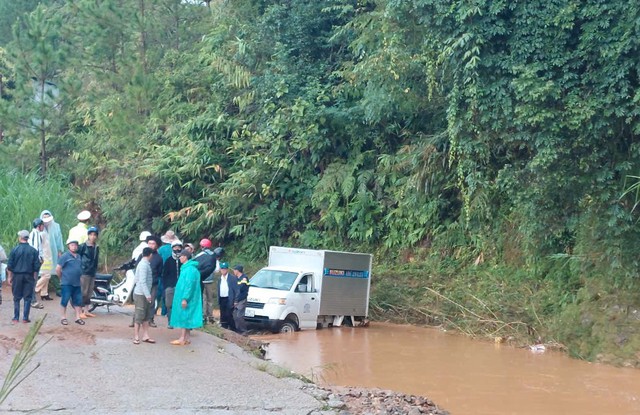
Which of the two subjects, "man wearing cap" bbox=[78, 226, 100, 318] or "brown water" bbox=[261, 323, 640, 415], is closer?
"brown water" bbox=[261, 323, 640, 415]

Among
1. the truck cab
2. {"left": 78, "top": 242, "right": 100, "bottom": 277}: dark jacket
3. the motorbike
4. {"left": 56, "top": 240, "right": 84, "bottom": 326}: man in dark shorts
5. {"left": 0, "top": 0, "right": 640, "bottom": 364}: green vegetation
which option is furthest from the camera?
the truck cab

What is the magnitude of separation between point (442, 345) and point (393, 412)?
956cm

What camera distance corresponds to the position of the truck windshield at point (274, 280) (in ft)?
64.2

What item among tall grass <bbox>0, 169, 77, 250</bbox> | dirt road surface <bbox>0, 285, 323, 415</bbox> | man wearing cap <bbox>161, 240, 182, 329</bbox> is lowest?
dirt road surface <bbox>0, 285, 323, 415</bbox>

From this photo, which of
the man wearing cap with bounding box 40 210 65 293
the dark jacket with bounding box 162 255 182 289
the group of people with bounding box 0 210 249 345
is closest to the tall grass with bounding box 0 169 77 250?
the group of people with bounding box 0 210 249 345

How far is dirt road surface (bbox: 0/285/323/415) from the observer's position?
8.84m

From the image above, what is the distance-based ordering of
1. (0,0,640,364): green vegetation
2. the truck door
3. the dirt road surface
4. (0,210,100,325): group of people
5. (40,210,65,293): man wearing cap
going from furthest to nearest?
the truck door → (0,0,640,364): green vegetation → (40,210,65,293): man wearing cap → (0,210,100,325): group of people → the dirt road surface

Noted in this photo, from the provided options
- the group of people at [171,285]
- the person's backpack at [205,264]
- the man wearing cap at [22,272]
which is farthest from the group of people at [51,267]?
the person's backpack at [205,264]

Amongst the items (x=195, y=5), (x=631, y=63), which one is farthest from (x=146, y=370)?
(x=195, y=5)

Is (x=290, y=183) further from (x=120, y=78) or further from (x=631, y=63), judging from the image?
(x=631, y=63)

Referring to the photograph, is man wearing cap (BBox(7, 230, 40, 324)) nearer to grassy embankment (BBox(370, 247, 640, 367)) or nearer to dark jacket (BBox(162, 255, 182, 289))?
dark jacket (BBox(162, 255, 182, 289))

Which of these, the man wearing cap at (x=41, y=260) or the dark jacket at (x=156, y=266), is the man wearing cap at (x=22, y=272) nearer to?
the man wearing cap at (x=41, y=260)

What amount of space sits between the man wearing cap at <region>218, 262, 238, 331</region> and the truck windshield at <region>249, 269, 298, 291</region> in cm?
181

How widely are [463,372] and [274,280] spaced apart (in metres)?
6.24
